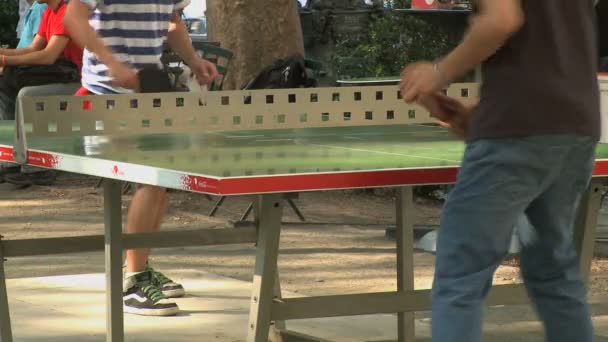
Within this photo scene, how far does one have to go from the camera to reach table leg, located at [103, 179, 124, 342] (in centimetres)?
518

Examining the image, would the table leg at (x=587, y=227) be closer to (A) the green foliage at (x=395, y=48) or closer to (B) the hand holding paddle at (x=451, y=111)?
(B) the hand holding paddle at (x=451, y=111)

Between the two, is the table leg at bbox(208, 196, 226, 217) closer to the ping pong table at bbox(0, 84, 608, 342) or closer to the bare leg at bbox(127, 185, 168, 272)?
the bare leg at bbox(127, 185, 168, 272)

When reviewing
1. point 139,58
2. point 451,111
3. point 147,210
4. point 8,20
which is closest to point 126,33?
point 139,58

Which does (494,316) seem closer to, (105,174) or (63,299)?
(63,299)

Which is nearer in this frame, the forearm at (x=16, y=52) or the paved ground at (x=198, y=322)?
the paved ground at (x=198, y=322)

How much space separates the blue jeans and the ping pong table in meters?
0.38

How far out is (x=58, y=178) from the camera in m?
13.0

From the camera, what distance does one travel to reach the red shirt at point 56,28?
31.2 feet

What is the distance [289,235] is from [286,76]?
115cm

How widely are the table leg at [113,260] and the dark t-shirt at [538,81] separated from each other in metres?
1.73

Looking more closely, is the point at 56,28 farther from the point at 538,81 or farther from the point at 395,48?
the point at 538,81

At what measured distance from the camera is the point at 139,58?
6520 millimetres

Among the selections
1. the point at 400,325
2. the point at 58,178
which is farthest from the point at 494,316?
the point at 58,178

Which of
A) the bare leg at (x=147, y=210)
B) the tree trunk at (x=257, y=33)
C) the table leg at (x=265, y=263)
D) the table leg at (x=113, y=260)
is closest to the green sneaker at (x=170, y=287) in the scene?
the bare leg at (x=147, y=210)
